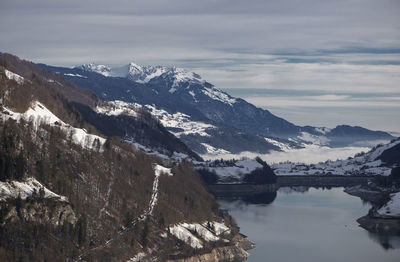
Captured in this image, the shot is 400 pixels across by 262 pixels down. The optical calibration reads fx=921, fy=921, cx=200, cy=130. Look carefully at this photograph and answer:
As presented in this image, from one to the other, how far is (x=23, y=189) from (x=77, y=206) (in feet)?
42.2

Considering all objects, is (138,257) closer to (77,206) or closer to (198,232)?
(77,206)

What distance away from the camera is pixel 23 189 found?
152m

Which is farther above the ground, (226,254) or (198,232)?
(198,232)

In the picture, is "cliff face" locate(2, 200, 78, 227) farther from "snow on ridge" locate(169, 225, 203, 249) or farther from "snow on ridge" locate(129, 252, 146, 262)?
"snow on ridge" locate(169, 225, 203, 249)

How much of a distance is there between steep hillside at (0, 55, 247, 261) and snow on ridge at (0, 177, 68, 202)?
185mm

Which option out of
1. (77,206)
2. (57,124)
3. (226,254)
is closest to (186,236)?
(226,254)

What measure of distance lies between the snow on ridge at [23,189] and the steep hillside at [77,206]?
0.61 feet

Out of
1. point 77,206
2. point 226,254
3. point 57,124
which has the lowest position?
point 226,254

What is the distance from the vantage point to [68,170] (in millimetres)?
170875

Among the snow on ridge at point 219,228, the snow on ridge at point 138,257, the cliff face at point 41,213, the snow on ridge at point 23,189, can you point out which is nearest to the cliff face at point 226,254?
the snow on ridge at point 219,228

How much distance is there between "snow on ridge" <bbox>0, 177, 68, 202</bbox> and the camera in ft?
485

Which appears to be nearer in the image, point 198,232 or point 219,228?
point 198,232

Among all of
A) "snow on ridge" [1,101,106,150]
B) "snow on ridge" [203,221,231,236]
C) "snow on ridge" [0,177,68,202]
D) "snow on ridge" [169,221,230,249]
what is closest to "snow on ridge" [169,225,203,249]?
"snow on ridge" [169,221,230,249]

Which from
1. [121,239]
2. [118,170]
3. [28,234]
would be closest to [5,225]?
[28,234]
